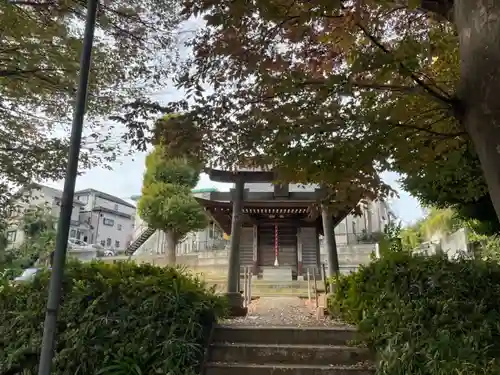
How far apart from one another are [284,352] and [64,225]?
3.75 meters

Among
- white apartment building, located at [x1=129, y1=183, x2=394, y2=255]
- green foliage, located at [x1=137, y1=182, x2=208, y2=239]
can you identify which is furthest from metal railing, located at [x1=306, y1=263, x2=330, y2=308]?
white apartment building, located at [x1=129, y1=183, x2=394, y2=255]

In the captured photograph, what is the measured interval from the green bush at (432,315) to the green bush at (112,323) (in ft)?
7.47

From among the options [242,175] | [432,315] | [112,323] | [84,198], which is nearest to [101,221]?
[84,198]

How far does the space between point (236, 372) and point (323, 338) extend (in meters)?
1.43

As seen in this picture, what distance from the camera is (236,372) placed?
466cm

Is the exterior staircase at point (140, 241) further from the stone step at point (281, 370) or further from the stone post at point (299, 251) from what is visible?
the stone step at point (281, 370)

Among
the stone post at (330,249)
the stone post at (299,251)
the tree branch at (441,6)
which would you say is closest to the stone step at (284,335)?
the stone post at (330,249)

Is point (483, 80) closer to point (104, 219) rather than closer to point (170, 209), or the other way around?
point (170, 209)

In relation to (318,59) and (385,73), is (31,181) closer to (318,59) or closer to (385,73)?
(318,59)

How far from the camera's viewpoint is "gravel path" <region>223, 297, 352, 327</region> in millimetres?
6566

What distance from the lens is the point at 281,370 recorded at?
15.2 feet

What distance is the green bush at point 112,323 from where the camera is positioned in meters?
4.34

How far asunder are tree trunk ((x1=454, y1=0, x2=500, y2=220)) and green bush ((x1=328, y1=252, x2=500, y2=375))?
2278 mm

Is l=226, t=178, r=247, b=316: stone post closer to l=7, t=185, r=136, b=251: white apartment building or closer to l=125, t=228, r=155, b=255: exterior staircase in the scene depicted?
l=125, t=228, r=155, b=255: exterior staircase
